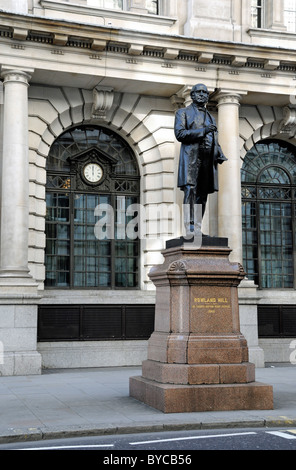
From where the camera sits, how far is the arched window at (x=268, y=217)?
2178 cm

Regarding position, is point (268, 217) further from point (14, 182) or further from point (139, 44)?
point (14, 182)

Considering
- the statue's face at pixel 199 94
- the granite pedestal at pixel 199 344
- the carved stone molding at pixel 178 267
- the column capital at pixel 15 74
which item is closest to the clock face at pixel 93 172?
the column capital at pixel 15 74

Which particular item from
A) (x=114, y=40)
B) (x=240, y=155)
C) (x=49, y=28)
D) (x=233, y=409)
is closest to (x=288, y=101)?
(x=240, y=155)

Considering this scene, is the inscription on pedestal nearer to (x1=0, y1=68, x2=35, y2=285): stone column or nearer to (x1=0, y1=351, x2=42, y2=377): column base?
(x1=0, y1=351, x2=42, y2=377): column base

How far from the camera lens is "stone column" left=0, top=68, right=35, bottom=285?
57.1 ft

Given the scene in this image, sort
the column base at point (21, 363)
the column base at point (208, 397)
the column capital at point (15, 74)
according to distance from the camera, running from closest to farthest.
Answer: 1. the column base at point (208, 397)
2. the column base at point (21, 363)
3. the column capital at point (15, 74)

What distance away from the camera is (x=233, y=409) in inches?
433

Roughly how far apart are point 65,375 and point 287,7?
14010mm

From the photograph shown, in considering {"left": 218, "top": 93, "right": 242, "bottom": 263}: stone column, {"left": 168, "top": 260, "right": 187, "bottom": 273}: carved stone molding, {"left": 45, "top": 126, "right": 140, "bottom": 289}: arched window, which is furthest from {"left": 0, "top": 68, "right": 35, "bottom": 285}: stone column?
{"left": 168, "top": 260, "right": 187, "bottom": 273}: carved stone molding

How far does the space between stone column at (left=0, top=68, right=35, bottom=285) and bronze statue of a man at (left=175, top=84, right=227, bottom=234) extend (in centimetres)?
633

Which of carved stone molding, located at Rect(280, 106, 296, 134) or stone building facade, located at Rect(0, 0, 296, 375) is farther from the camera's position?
carved stone molding, located at Rect(280, 106, 296, 134)

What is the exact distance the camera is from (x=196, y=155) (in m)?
12.7

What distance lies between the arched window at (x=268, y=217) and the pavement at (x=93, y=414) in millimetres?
7303

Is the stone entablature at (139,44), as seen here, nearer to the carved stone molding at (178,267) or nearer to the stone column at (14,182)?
the stone column at (14,182)
